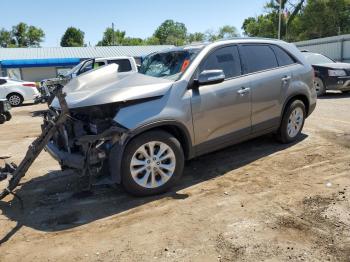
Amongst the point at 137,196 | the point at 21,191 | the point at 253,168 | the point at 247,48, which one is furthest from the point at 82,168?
the point at 247,48

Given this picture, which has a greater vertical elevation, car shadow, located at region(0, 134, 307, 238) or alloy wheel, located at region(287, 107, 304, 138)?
alloy wheel, located at region(287, 107, 304, 138)

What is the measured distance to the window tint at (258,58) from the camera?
5.91 metres

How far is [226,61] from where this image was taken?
5648mm

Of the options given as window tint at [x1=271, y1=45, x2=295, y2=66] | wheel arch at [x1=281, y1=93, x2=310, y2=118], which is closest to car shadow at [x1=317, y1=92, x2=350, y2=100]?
Result: wheel arch at [x1=281, y1=93, x2=310, y2=118]

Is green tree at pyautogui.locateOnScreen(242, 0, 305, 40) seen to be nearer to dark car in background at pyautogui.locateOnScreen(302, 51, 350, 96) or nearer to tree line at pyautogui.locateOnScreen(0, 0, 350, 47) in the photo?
tree line at pyautogui.locateOnScreen(0, 0, 350, 47)

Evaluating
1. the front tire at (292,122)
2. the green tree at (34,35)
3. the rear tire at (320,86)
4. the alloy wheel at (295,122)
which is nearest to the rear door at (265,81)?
the front tire at (292,122)

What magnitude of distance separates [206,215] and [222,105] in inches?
68.0

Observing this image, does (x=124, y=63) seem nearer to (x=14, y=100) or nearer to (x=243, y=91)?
(x=14, y=100)

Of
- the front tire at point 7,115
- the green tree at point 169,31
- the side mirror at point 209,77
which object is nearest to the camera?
the side mirror at point 209,77

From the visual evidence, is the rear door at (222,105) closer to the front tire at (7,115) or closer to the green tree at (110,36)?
the front tire at (7,115)

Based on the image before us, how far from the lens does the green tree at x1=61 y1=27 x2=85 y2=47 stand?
94.0 meters

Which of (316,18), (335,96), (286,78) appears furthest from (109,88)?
(316,18)

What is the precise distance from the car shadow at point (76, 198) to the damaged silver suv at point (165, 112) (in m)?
0.26

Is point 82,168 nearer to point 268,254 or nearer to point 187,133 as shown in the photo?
point 187,133
